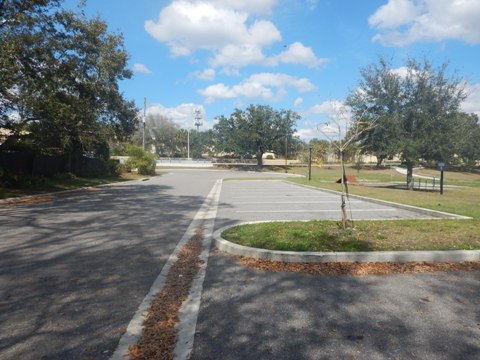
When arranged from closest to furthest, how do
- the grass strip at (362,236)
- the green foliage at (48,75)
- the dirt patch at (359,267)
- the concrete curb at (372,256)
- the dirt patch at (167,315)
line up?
the dirt patch at (167,315) < the dirt patch at (359,267) < the concrete curb at (372,256) < the grass strip at (362,236) < the green foliage at (48,75)

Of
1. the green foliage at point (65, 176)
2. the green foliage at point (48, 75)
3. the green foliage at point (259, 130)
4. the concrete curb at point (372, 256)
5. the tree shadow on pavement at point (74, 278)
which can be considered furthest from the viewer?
the green foliage at point (259, 130)

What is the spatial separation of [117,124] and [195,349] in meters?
29.1

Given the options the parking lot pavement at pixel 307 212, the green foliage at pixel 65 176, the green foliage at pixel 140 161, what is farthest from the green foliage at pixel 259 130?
the parking lot pavement at pixel 307 212

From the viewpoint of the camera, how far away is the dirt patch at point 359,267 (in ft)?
17.4

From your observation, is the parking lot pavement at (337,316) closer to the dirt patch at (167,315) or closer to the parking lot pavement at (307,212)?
the dirt patch at (167,315)

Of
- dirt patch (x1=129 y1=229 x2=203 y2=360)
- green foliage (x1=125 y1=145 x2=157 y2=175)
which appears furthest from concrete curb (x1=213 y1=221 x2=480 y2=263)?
green foliage (x1=125 y1=145 x2=157 y2=175)

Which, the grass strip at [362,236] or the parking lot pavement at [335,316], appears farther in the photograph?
the grass strip at [362,236]

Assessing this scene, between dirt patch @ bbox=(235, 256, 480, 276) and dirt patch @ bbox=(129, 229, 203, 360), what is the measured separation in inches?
38.0

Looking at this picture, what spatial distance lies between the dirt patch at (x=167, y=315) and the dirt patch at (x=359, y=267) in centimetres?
97

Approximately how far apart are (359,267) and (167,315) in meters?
3.00

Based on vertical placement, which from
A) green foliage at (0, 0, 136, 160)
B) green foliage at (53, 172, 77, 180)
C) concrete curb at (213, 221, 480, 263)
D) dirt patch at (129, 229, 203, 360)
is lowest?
green foliage at (53, 172, 77, 180)

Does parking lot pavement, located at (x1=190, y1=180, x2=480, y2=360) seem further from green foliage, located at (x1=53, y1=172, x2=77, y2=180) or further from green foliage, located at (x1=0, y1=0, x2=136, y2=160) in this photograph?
green foliage, located at (x1=53, y1=172, x2=77, y2=180)

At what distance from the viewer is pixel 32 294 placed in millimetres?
4363

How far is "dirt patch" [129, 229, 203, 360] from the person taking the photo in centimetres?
309
